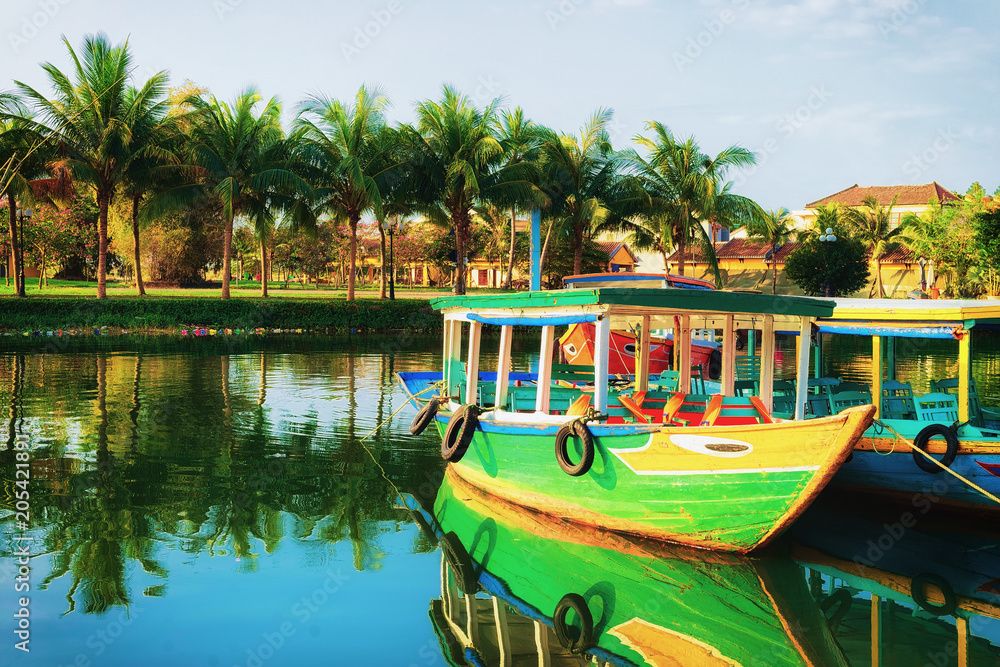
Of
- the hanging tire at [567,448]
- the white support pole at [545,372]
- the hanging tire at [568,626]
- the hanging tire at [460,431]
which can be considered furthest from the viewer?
the hanging tire at [460,431]

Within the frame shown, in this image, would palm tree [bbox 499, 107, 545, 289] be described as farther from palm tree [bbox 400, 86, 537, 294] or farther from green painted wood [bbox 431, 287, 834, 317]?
green painted wood [bbox 431, 287, 834, 317]

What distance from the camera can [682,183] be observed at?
36406 mm

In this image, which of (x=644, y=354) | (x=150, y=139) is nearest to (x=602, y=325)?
(x=644, y=354)

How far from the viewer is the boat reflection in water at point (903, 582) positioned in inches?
267

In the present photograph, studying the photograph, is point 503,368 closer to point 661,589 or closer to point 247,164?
point 661,589

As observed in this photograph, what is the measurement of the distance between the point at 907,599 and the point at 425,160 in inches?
1153

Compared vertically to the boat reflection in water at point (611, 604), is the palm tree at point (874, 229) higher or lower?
higher

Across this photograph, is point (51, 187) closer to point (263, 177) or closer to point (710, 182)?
point (263, 177)

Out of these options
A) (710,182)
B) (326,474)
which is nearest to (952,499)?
(326,474)

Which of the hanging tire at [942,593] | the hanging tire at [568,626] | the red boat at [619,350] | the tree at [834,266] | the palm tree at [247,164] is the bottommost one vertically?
the hanging tire at [568,626]

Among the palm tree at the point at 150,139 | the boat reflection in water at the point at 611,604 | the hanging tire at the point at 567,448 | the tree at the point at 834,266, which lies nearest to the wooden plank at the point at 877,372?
the boat reflection in water at the point at 611,604

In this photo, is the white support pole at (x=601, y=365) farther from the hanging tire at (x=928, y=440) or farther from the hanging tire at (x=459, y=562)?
the hanging tire at (x=928, y=440)

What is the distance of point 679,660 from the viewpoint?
6.51m

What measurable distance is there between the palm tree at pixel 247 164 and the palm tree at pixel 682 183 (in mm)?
14895
